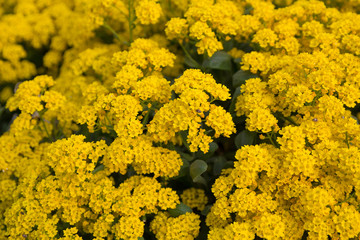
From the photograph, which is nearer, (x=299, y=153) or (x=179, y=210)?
(x=299, y=153)

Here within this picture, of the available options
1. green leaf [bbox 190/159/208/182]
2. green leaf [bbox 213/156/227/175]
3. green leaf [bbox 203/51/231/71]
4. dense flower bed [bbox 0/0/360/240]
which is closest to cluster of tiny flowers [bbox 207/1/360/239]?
dense flower bed [bbox 0/0/360/240]

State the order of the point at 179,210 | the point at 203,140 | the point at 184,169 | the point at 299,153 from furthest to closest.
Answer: the point at 184,169 < the point at 179,210 < the point at 203,140 < the point at 299,153

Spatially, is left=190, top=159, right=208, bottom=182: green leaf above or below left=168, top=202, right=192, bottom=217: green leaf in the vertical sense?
above

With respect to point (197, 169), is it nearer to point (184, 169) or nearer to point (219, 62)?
point (184, 169)

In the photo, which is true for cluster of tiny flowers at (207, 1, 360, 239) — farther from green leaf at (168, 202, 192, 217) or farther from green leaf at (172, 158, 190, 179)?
green leaf at (172, 158, 190, 179)

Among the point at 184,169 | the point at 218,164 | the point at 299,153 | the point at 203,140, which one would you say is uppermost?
the point at 299,153

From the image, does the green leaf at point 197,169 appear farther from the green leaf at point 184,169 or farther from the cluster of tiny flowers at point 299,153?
the cluster of tiny flowers at point 299,153

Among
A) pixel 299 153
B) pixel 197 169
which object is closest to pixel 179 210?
pixel 197 169
